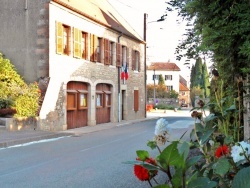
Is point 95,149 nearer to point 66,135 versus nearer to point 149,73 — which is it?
point 66,135

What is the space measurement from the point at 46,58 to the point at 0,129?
4423mm

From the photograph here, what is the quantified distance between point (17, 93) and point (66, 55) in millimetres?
3509

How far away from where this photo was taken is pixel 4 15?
20.8 metres

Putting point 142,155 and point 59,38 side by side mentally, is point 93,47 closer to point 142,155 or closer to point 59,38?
point 59,38

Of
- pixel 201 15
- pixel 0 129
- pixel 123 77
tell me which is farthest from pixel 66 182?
pixel 123 77

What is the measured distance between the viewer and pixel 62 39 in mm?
20453

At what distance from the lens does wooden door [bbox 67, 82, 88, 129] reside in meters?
21.5

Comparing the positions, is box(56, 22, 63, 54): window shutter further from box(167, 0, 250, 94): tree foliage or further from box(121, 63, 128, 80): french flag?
box(167, 0, 250, 94): tree foliage

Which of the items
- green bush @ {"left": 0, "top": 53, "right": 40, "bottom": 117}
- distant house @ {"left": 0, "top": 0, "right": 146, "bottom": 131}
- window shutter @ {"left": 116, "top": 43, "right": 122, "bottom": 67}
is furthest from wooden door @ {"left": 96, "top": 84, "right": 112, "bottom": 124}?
green bush @ {"left": 0, "top": 53, "right": 40, "bottom": 117}

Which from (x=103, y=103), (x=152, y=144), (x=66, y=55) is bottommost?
(x=152, y=144)

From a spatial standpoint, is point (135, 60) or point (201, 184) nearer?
point (201, 184)

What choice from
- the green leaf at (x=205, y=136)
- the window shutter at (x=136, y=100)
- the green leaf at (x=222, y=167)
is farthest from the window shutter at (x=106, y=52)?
the green leaf at (x=222, y=167)

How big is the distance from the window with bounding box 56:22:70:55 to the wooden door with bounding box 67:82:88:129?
1.97 meters

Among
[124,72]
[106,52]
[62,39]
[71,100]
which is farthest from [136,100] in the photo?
[62,39]
